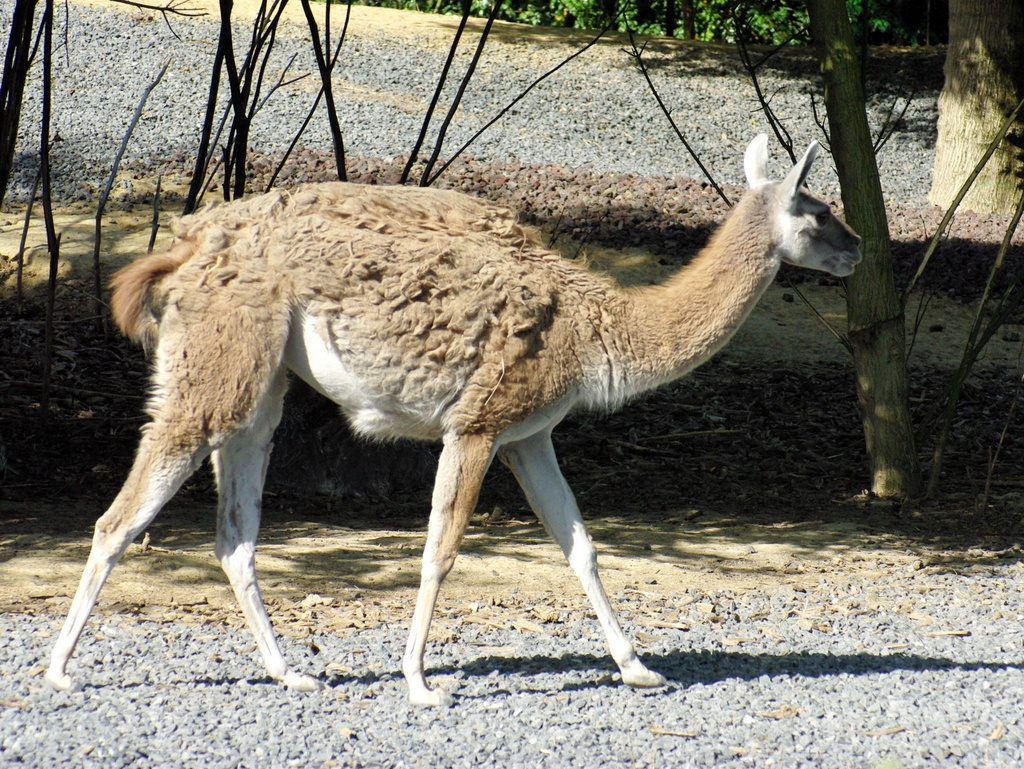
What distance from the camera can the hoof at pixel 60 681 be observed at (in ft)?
13.8

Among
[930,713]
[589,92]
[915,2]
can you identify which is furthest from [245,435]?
[915,2]

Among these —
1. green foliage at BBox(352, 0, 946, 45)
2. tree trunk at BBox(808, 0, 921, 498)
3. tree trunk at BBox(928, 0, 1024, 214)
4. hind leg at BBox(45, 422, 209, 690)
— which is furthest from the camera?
green foliage at BBox(352, 0, 946, 45)

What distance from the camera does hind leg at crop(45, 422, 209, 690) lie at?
4.16 meters

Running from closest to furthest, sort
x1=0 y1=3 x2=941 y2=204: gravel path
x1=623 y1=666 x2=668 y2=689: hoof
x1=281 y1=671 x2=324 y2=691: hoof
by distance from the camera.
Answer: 1. x1=281 y1=671 x2=324 y2=691: hoof
2. x1=623 y1=666 x2=668 y2=689: hoof
3. x1=0 y1=3 x2=941 y2=204: gravel path

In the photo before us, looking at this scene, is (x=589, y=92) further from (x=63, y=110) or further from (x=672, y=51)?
(x=63, y=110)

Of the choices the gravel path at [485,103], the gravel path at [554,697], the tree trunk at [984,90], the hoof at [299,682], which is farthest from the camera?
the gravel path at [485,103]

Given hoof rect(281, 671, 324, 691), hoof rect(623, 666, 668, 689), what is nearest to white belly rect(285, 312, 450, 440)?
hoof rect(281, 671, 324, 691)

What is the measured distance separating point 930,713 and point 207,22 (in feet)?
73.9

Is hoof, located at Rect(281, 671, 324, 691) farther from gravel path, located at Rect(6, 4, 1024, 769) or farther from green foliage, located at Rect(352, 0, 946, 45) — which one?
green foliage, located at Rect(352, 0, 946, 45)

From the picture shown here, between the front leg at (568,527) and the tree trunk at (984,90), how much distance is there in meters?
13.6

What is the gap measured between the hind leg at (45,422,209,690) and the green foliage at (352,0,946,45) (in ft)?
75.3

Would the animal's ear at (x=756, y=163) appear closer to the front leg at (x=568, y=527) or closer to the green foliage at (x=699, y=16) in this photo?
the front leg at (x=568, y=527)

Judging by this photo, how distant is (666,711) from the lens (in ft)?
14.3

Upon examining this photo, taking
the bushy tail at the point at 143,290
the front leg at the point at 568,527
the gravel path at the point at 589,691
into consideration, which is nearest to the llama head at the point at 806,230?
the front leg at the point at 568,527
